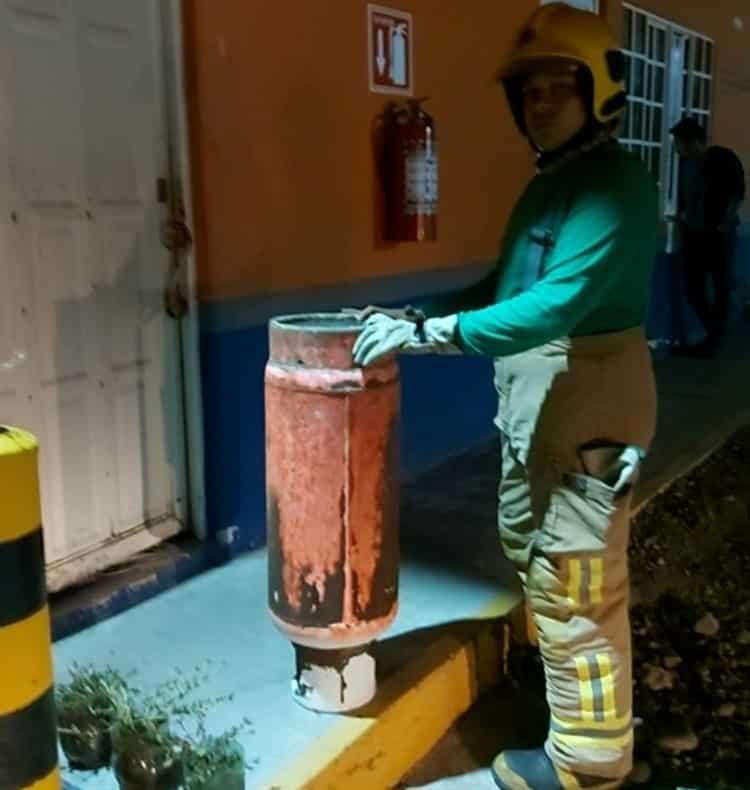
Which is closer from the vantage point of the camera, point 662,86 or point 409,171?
point 409,171

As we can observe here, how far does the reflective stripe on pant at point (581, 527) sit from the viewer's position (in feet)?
8.37

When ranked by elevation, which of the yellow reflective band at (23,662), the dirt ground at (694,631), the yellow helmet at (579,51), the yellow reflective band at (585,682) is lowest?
the dirt ground at (694,631)

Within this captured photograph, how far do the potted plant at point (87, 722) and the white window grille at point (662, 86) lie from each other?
6803 mm

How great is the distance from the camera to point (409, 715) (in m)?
2.90

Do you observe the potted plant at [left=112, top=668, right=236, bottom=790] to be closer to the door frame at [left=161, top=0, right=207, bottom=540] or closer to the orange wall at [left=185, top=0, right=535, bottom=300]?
the door frame at [left=161, top=0, right=207, bottom=540]

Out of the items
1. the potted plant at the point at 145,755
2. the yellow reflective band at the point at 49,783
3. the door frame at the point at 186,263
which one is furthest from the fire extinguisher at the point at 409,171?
the yellow reflective band at the point at 49,783

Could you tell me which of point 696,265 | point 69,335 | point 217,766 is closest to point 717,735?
point 217,766

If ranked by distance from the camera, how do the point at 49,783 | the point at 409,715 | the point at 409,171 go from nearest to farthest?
→ the point at 49,783
the point at 409,715
the point at 409,171

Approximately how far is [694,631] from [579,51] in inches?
91.9

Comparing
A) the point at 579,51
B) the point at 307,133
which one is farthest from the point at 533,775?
the point at 307,133

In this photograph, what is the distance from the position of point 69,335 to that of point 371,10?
2057 mm

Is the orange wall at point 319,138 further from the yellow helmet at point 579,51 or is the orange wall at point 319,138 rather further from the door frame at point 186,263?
the yellow helmet at point 579,51

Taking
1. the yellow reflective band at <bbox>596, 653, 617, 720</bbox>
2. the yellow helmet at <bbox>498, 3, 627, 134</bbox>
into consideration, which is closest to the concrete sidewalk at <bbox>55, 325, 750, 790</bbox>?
the yellow reflective band at <bbox>596, 653, 617, 720</bbox>

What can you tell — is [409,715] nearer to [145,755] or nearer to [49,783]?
[145,755]
